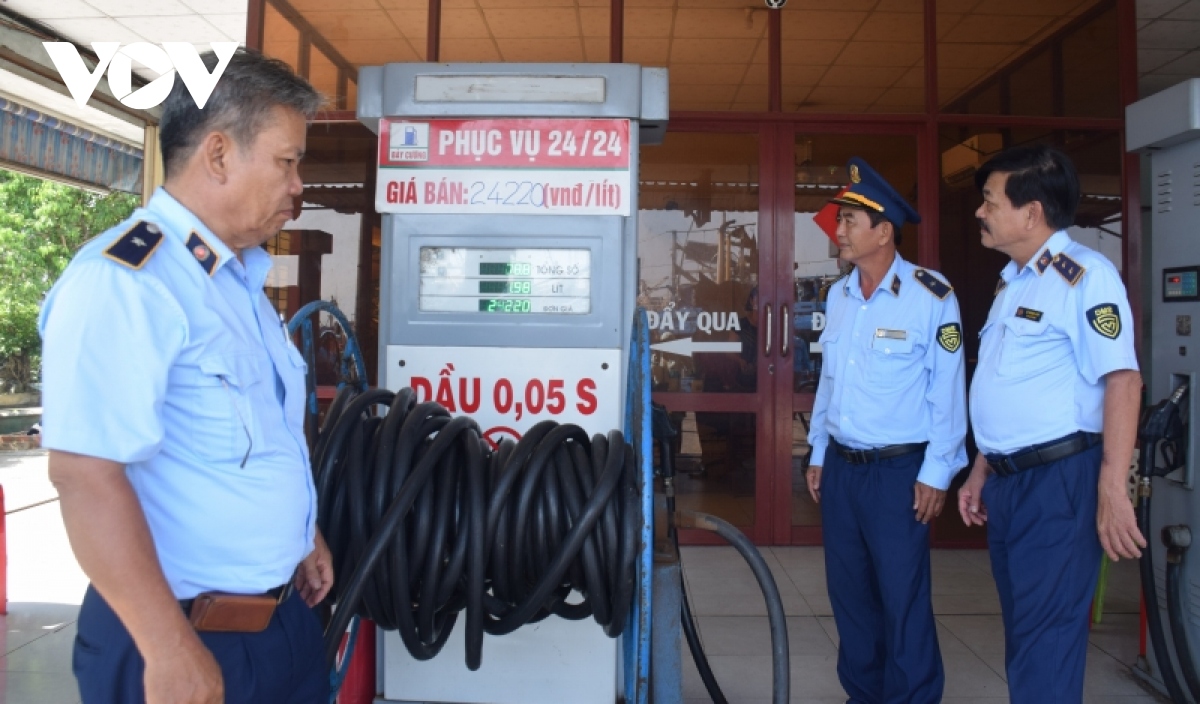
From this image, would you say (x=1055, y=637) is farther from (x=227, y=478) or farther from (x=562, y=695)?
(x=227, y=478)

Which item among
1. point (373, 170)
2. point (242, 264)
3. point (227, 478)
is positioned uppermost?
point (373, 170)

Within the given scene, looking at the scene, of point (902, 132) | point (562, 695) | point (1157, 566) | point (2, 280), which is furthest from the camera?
point (2, 280)

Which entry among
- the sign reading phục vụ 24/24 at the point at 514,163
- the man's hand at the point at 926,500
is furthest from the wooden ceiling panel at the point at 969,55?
the sign reading phục vụ 24/24 at the point at 514,163

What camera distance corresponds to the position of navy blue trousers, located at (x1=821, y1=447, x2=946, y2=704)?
286 cm

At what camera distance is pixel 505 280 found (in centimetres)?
254

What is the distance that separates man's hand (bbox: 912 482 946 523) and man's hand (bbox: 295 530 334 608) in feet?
5.97

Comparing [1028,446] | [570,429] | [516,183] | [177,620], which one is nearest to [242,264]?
[177,620]

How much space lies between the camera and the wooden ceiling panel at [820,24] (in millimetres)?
5312

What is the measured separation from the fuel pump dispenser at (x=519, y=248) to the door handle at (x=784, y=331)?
279 centimetres

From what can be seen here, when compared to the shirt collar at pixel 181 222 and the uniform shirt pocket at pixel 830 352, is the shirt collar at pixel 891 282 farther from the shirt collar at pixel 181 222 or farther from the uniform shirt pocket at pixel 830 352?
the shirt collar at pixel 181 222

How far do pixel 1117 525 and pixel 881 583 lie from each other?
2.54 ft

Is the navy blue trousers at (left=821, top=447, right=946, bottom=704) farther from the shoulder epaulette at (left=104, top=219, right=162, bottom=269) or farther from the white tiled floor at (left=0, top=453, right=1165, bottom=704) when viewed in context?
the shoulder epaulette at (left=104, top=219, right=162, bottom=269)

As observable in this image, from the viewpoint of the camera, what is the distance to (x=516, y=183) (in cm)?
250

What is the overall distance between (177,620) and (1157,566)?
10.5 feet
